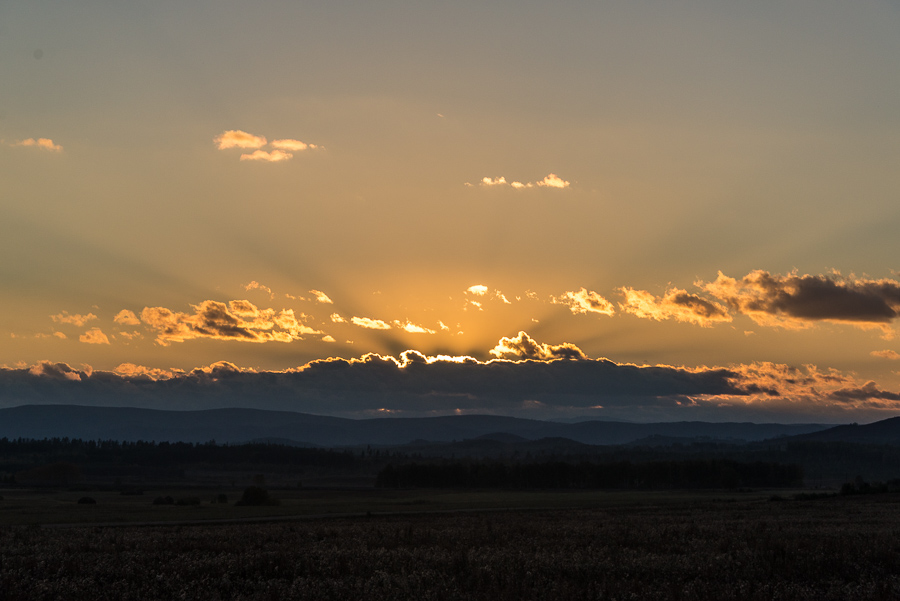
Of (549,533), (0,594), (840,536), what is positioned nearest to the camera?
(0,594)

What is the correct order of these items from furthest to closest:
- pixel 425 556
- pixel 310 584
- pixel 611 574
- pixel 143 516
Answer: pixel 143 516 < pixel 425 556 < pixel 611 574 < pixel 310 584

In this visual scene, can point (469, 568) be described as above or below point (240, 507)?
above

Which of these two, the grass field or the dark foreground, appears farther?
the grass field

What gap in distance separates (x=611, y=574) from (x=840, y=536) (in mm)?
17234

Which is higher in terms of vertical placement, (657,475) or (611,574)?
(611,574)

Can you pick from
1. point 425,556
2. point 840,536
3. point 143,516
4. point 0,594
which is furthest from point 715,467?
point 0,594

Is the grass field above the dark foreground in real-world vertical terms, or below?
below

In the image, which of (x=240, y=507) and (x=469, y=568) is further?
(x=240, y=507)

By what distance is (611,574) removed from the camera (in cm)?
2356

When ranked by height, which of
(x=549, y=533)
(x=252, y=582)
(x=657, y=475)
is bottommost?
(x=657, y=475)

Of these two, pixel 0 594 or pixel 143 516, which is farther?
pixel 143 516

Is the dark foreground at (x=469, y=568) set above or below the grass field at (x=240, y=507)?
above

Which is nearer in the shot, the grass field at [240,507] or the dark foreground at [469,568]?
the dark foreground at [469,568]

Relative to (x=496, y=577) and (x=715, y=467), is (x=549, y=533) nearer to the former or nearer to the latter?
(x=496, y=577)
